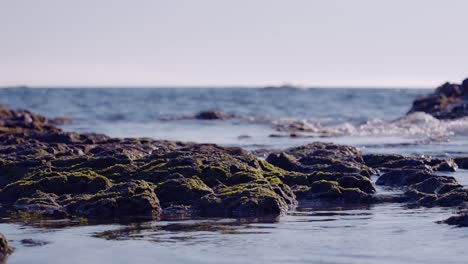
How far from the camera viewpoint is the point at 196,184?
61.9ft

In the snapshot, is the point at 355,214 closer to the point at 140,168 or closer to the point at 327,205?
the point at 327,205

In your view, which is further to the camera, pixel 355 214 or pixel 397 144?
pixel 397 144

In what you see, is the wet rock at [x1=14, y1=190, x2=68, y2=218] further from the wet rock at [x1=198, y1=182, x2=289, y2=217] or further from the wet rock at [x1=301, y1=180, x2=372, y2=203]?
the wet rock at [x1=301, y1=180, x2=372, y2=203]

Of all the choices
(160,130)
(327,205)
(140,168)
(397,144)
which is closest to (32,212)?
(140,168)

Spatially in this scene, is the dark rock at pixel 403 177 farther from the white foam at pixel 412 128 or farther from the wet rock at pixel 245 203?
the white foam at pixel 412 128

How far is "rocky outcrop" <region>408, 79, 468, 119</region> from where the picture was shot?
165 ft

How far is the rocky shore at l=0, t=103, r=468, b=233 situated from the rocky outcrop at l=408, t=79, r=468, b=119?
2577 centimetres

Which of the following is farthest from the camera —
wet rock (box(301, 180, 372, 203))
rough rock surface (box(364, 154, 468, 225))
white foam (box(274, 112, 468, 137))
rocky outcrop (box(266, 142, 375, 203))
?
white foam (box(274, 112, 468, 137))

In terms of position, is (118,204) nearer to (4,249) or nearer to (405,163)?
(4,249)

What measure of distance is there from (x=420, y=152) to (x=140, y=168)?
14033 millimetres

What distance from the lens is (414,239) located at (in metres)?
14.6

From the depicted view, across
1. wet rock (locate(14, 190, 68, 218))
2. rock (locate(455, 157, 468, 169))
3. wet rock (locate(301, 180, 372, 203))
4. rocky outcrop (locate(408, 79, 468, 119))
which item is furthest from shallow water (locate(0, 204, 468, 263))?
rocky outcrop (locate(408, 79, 468, 119))

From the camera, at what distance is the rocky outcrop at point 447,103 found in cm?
5033

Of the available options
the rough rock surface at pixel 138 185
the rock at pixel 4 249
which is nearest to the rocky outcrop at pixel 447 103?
the rough rock surface at pixel 138 185
